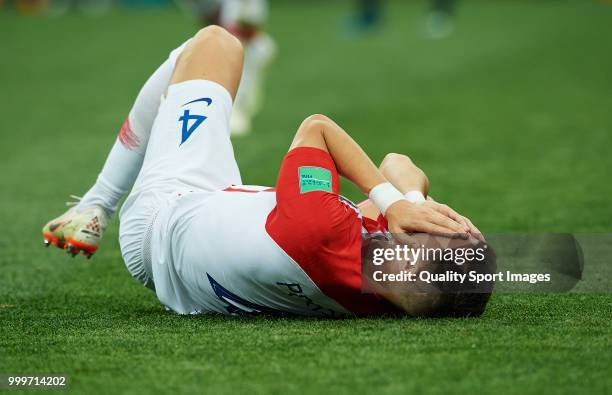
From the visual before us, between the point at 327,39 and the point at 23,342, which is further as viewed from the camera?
the point at 327,39

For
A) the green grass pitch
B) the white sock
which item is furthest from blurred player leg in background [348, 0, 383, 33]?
the white sock

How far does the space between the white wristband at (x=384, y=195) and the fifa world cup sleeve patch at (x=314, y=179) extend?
143 mm

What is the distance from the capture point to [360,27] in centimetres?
1881

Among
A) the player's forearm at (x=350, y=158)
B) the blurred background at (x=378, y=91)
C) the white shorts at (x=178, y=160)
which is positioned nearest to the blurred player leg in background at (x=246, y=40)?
the blurred background at (x=378, y=91)

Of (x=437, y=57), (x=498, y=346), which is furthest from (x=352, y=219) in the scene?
(x=437, y=57)

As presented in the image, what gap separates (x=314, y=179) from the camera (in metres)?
3.09

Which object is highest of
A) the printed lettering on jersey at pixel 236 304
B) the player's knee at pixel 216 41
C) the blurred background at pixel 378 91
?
the player's knee at pixel 216 41

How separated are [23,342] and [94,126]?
22.0 ft

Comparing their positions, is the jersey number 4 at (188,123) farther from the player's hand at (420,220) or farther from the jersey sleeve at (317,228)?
the player's hand at (420,220)

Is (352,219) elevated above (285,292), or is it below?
above

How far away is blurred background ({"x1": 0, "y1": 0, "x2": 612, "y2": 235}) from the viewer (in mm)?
6785

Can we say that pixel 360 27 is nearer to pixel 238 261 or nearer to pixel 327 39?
pixel 327 39

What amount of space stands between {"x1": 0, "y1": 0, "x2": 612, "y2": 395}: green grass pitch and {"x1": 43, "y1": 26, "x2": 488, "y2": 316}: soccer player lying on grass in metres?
0.09

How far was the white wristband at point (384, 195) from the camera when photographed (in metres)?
3.14
